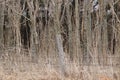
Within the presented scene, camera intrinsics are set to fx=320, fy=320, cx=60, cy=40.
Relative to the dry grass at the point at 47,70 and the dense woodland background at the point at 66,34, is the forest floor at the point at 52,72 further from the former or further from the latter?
the dense woodland background at the point at 66,34

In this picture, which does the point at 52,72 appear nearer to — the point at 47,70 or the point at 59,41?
the point at 47,70

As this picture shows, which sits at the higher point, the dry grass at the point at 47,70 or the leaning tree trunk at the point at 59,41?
the leaning tree trunk at the point at 59,41

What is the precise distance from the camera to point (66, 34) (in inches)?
250

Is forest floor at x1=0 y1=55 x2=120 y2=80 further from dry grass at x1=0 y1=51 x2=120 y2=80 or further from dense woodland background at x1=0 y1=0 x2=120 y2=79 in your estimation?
dense woodland background at x1=0 y1=0 x2=120 y2=79

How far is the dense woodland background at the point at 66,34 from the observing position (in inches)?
209

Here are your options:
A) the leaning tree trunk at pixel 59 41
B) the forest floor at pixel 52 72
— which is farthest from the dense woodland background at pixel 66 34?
the forest floor at pixel 52 72

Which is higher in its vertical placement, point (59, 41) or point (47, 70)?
point (59, 41)

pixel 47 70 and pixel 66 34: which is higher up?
pixel 66 34

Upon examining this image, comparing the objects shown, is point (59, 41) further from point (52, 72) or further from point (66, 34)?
point (66, 34)

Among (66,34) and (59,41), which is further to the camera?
(66,34)

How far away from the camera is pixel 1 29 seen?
6.24m

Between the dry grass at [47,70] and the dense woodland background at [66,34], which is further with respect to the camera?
the dense woodland background at [66,34]

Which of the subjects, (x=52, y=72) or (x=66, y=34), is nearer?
(x=52, y=72)

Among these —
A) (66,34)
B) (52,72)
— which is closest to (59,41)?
(52,72)
